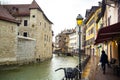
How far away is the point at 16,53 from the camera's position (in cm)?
3700

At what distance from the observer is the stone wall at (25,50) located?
126 ft

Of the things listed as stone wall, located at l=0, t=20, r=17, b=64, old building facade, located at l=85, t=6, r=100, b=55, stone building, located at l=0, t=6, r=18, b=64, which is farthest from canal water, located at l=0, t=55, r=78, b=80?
old building facade, located at l=85, t=6, r=100, b=55

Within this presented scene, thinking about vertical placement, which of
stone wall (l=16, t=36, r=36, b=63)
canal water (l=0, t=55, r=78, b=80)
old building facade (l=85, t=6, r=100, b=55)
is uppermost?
old building facade (l=85, t=6, r=100, b=55)

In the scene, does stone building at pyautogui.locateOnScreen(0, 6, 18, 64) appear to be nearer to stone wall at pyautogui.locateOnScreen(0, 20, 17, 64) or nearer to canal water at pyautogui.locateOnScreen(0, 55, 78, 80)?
stone wall at pyautogui.locateOnScreen(0, 20, 17, 64)

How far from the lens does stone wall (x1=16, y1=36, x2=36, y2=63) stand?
38.4m

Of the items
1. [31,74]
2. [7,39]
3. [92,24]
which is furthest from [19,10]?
[31,74]

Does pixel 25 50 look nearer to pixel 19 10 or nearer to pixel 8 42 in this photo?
pixel 8 42

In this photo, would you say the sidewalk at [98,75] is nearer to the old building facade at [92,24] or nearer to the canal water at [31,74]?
the canal water at [31,74]

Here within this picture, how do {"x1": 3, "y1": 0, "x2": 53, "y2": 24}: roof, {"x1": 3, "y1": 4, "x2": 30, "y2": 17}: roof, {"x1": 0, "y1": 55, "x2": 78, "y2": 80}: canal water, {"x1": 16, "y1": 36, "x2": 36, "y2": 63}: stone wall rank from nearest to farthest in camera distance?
1. {"x1": 0, "y1": 55, "x2": 78, "y2": 80}: canal water
2. {"x1": 16, "y1": 36, "x2": 36, "y2": 63}: stone wall
3. {"x1": 3, "y1": 0, "x2": 53, "y2": 24}: roof
4. {"x1": 3, "y1": 4, "x2": 30, "y2": 17}: roof

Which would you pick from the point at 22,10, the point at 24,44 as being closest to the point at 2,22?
the point at 24,44

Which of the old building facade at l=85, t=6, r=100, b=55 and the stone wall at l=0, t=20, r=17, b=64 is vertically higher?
the old building facade at l=85, t=6, r=100, b=55

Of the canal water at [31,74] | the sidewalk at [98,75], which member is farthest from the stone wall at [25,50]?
the sidewalk at [98,75]

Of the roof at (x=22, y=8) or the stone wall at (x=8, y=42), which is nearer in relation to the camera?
the stone wall at (x=8, y=42)

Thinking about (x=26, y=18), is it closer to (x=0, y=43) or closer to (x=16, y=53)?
(x=16, y=53)
